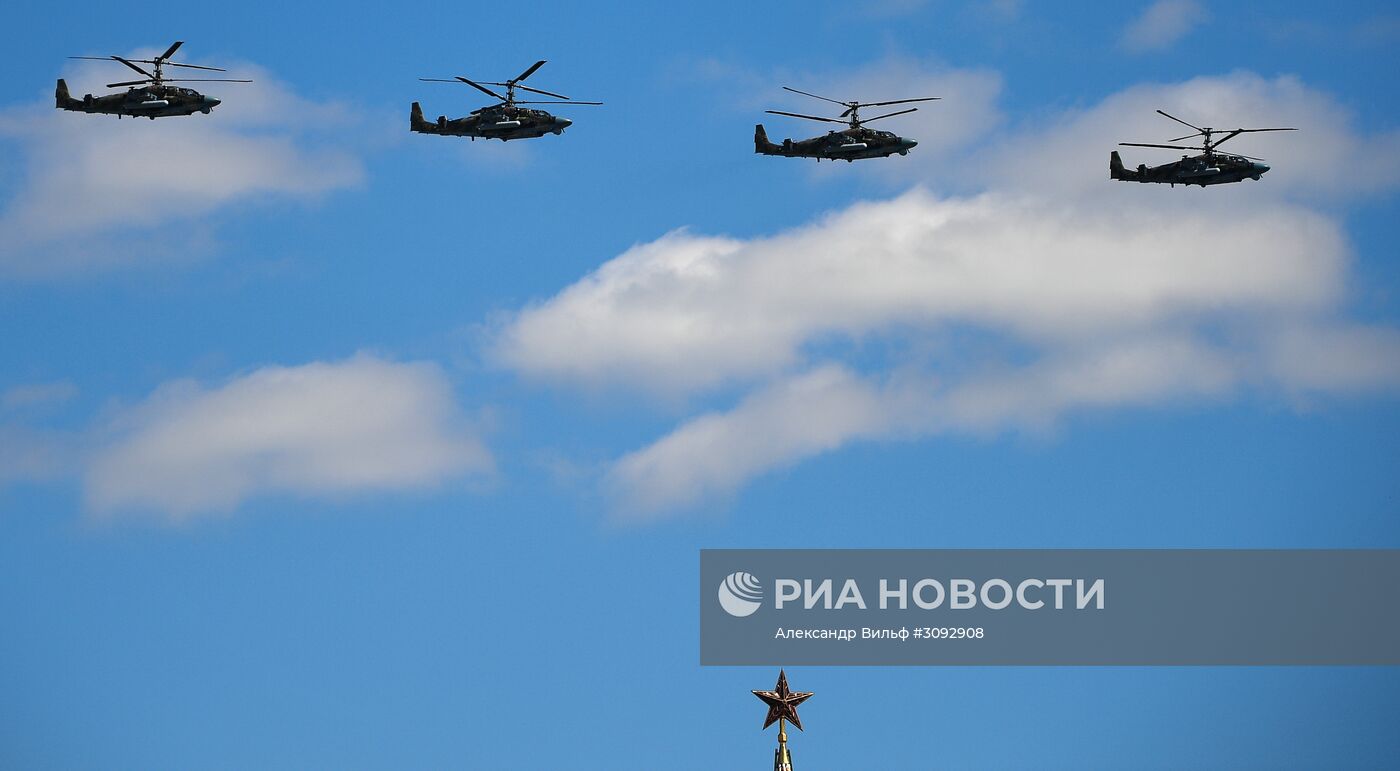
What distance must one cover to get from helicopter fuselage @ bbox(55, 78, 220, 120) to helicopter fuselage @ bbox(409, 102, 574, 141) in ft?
54.8

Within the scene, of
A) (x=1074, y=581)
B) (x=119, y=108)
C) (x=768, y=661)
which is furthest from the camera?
(x=119, y=108)

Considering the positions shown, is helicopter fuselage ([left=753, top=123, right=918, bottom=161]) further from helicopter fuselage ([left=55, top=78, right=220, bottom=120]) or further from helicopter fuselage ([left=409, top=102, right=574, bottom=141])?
helicopter fuselage ([left=55, top=78, right=220, bottom=120])

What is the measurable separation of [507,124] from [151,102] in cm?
2686

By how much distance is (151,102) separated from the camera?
193 meters

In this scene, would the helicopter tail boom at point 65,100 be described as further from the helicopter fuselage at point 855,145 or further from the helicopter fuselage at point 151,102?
the helicopter fuselage at point 855,145

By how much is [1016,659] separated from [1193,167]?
2191 inches

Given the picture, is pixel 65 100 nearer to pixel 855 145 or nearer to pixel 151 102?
pixel 151 102

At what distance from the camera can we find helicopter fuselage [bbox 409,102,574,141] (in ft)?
639

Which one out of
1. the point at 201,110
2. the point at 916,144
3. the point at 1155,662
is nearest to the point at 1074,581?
the point at 1155,662

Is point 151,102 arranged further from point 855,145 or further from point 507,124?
point 855,145

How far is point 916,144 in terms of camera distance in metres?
195

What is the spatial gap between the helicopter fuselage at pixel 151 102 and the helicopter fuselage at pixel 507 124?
1670 cm

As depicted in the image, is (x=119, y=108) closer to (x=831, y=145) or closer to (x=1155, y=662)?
(x=831, y=145)

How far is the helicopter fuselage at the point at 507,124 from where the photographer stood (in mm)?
194750
